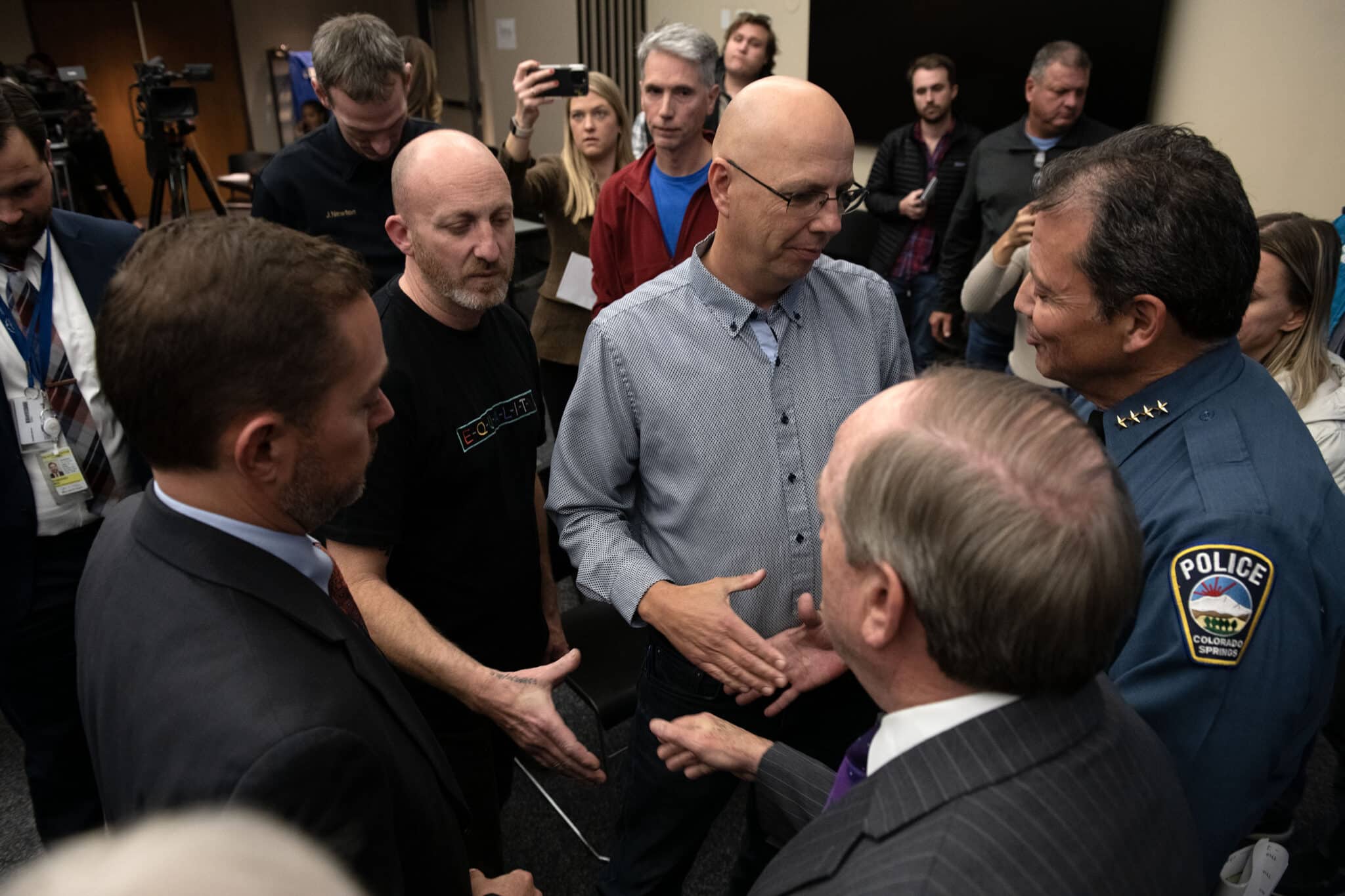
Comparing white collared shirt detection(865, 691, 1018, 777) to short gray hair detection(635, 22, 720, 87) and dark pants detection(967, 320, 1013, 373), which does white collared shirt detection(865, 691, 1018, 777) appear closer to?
short gray hair detection(635, 22, 720, 87)

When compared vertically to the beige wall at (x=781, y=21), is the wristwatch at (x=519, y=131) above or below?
below

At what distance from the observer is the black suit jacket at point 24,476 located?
1700 millimetres

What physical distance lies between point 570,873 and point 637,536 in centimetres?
108

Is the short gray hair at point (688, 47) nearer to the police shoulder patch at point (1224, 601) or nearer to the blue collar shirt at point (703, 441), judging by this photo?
the blue collar shirt at point (703, 441)

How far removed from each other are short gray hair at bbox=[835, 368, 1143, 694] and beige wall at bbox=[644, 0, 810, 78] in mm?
5490

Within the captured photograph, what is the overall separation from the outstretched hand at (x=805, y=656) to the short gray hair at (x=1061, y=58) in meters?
3.15

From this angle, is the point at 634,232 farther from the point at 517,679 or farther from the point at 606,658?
the point at 517,679

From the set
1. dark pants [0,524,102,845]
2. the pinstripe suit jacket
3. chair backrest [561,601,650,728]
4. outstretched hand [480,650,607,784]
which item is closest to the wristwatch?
chair backrest [561,601,650,728]

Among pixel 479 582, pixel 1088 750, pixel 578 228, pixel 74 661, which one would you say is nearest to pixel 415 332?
pixel 479 582

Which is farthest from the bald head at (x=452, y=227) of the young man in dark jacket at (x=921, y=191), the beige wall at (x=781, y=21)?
the beige wall at (x=781, y=21)

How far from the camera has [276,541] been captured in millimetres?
967

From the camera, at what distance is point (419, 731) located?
3.27ft

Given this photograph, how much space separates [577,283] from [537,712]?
1982 millimetres

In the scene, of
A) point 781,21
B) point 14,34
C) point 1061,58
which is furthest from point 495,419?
point 14,34
